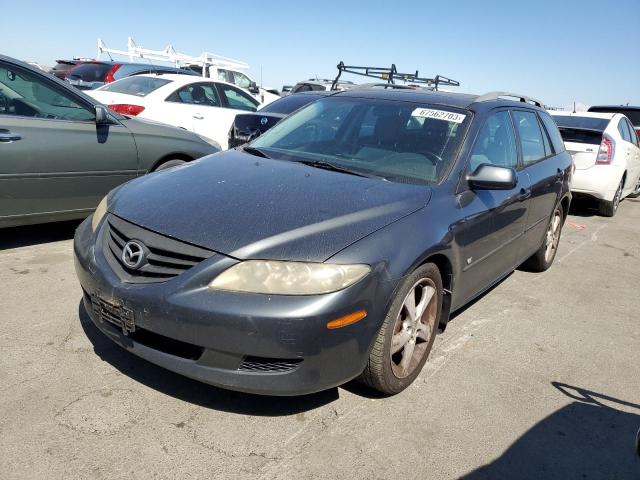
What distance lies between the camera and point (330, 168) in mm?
3178

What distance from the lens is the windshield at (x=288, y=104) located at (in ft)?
24.0

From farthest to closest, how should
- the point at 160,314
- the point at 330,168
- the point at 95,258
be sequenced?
the point at 330,168
the point at 95,258
the point at 160,314

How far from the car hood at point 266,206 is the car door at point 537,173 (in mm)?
1652

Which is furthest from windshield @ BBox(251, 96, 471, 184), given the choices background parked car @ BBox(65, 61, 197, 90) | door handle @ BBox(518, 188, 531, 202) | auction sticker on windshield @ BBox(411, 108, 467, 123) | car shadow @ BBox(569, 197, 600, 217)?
background parked car @ BBox(65, 61, 197, 90)

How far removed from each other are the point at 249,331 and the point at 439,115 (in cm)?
205

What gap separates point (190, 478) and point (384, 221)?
139 centimetres

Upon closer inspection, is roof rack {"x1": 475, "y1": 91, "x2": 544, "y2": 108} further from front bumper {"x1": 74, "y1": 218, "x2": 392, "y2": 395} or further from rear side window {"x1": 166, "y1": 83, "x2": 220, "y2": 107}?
rear side window {"x1": 166, "y1": 83, "x2": 220, "y2": 107}

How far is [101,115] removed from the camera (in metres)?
4.53

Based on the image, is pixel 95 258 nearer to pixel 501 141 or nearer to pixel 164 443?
pixel 164 443

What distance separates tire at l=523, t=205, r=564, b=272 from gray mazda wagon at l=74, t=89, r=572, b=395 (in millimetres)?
1361

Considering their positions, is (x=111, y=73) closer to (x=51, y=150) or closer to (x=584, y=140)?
(x=51, y=150)

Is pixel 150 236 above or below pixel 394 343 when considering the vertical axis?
above

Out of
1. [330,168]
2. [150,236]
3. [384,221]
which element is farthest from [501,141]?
[150,236]

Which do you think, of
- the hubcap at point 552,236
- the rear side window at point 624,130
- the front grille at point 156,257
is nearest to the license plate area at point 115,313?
the front grille at point 156,257
